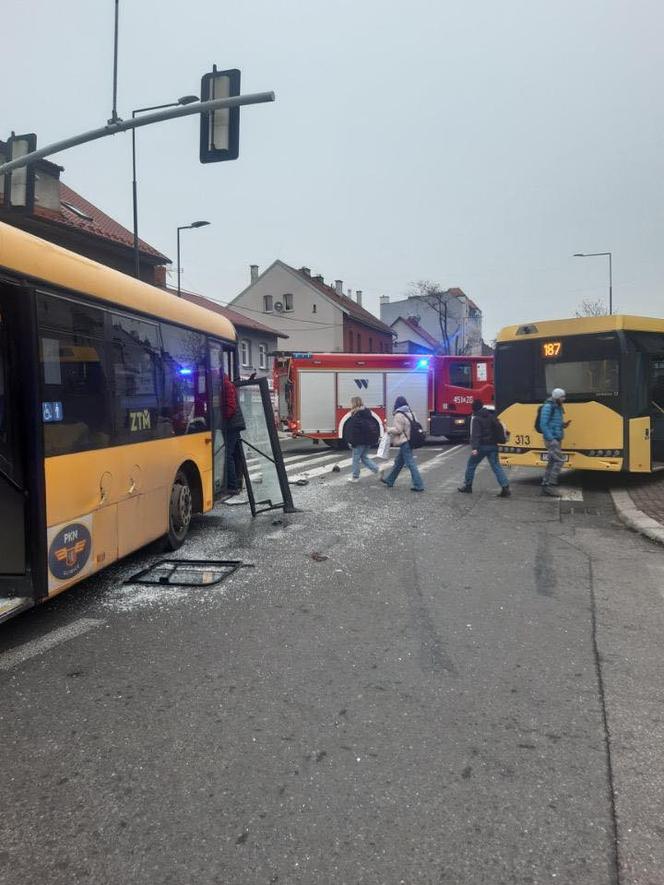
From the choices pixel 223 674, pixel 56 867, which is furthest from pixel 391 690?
pixel 56 867

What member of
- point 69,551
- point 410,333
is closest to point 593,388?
point 69,551

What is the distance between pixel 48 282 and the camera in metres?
4.75

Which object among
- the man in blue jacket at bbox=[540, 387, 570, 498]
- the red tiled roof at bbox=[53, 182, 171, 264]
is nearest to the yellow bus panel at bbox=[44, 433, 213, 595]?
the man in blue jacket at bbox=[540, 387, 570, 498]

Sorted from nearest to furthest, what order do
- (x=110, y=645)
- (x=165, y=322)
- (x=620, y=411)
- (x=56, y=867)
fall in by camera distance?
(x=56, y=867)
(x=110, y=645)
(x=165, y=322)
(x=620, y=411)

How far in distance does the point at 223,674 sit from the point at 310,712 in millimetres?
742

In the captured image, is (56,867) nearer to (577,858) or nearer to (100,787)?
(100,787)

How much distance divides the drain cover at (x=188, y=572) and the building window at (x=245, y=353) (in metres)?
32.8

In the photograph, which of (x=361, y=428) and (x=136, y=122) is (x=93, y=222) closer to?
(x=136, y=122)

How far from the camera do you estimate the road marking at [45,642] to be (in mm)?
4277

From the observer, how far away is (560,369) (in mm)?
12078

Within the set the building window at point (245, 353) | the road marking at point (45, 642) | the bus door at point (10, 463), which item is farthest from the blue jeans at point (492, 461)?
the building window at point (245, 353)

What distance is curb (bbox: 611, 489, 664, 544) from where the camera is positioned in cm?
788

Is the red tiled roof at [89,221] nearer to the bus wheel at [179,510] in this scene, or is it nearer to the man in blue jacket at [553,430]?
the man in blue jacket at [553,430]

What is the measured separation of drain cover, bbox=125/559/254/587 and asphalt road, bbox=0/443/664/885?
7.5 inches
